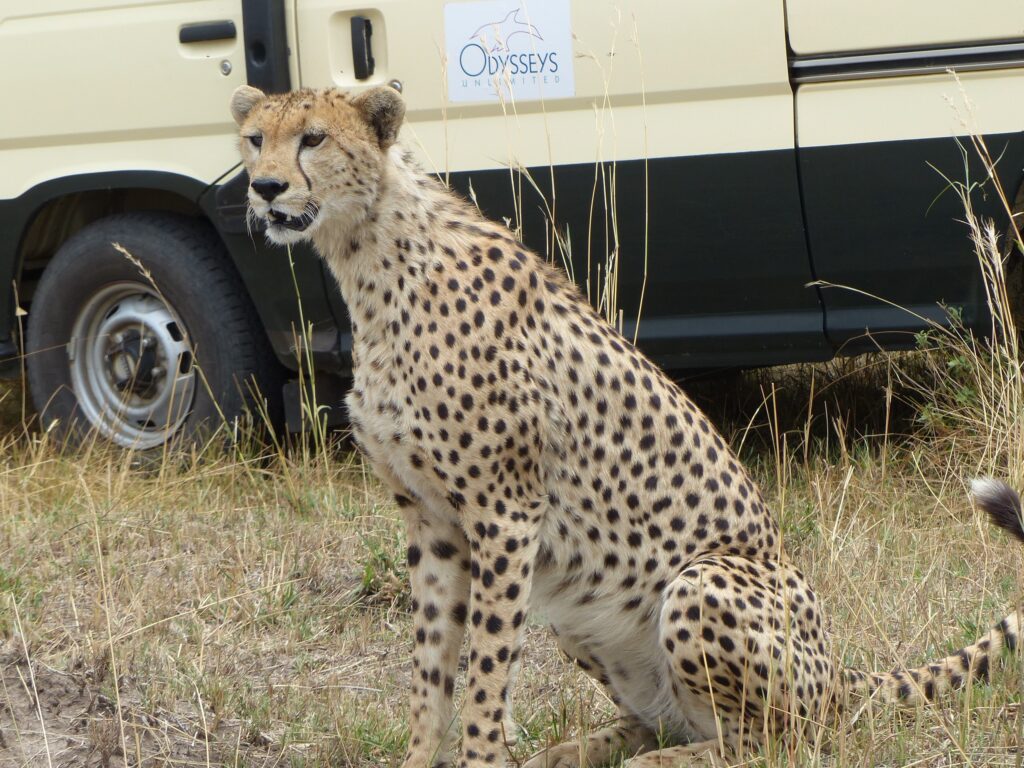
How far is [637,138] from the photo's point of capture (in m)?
4.07

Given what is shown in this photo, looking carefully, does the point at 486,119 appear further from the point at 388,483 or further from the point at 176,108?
the point at 388,483

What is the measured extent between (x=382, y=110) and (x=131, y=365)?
2153 mm

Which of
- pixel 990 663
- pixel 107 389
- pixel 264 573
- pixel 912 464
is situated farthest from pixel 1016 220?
pixel 107 389

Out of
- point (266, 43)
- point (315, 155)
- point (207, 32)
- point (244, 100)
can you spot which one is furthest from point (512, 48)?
point (315, 155)

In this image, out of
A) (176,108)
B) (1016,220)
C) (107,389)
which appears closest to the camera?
(1016,220)

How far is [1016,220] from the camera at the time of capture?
3.98 m

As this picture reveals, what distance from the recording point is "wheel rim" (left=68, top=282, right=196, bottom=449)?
4.64 metres

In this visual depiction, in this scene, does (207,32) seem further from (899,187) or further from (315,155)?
(899,187)

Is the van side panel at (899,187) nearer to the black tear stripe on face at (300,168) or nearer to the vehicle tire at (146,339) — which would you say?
the black tear stripe on face at (300,168)

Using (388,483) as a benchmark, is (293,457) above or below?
below

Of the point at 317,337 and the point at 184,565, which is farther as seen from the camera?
the point at 317,337

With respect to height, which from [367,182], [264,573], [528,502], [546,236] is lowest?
[264,573]

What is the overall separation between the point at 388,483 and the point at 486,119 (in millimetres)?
1643

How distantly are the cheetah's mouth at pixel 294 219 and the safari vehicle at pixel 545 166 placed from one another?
3.48 ft
